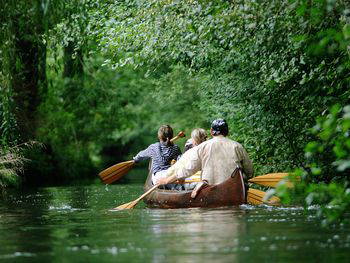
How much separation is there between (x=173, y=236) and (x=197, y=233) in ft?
1.07

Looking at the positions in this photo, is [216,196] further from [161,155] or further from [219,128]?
[161,155]

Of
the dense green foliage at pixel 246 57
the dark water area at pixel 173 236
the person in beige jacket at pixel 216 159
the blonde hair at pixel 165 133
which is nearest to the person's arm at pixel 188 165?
the person in beige jacket at pixel 216 159

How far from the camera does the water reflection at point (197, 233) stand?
7.74 m

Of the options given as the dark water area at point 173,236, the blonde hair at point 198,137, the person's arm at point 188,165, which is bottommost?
the dark water area at point 173,236

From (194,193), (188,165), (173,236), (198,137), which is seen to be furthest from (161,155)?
(173,236)

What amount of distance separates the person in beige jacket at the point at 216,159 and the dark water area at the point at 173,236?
651 mm

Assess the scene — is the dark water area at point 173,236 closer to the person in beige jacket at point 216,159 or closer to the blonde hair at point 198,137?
the person in beige jacket at point 216,159

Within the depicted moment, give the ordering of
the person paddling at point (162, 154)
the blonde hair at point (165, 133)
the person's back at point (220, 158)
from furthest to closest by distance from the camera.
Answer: the person paddling at point (162, 154), the blonde hair at point (165, 133), the person's back at point (220, 158)

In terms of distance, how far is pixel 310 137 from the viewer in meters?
14.5

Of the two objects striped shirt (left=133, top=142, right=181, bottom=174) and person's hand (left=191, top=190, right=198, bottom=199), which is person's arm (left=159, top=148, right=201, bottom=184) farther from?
striped shirt (left=133, top=142, right=181, bottom=174)

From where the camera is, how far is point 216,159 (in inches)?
534

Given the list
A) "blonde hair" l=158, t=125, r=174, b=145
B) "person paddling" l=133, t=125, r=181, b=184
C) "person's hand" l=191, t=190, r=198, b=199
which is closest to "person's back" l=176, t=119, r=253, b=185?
"person's hand" l=191, t=190, r=198, b=199

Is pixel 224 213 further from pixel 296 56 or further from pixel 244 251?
pixel 244 251

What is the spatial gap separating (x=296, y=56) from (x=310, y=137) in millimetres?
1680
